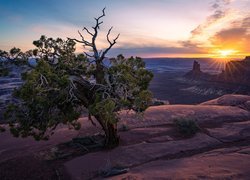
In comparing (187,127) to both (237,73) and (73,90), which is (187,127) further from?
(237,73)

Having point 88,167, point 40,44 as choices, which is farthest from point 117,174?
point 40,44

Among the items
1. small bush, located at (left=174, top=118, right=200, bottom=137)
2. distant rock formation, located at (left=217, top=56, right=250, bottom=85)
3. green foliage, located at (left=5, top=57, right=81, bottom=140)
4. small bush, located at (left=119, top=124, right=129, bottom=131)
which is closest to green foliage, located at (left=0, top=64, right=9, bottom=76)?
green foliage, located at (left=5, top=57, right=81, bottom=140)

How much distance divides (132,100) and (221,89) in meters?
65.8

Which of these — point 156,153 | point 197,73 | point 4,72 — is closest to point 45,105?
point 4,72

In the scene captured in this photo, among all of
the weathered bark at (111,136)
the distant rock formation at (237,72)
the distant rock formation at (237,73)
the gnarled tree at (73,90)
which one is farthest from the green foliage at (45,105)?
the distant rock formation at (237,72)

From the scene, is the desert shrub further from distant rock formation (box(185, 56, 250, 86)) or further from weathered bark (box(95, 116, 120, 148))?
distant rock formation (box(185, 56, 250, 86))

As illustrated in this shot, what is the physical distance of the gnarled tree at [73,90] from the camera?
11.0 m

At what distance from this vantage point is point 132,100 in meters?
12.7

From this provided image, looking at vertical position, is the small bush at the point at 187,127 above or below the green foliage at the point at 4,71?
below

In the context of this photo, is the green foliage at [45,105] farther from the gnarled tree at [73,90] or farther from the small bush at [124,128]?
the small bush at [124,128]

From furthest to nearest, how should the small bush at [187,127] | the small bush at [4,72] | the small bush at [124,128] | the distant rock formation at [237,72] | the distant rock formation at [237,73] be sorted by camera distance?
the distant rock formation at [237,72] → the distant rock formation at [237,73] → the small bush at [124,128] → the small bush at [187,127] → the small bush at [4,72]

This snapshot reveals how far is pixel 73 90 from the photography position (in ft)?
39.9

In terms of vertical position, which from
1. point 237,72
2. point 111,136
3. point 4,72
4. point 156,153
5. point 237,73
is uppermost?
point 4,72

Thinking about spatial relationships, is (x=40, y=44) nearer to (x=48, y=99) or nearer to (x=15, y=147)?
(x=48, y=99)
